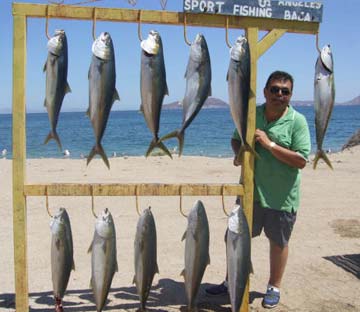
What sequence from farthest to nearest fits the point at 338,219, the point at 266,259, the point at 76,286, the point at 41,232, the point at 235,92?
the point at 338,219, the point at 41,232, the point at 266,259, the point at 76,286, the point at 235,92

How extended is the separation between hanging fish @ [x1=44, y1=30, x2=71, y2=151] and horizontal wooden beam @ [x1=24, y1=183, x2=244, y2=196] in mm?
554

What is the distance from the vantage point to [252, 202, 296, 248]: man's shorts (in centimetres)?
429

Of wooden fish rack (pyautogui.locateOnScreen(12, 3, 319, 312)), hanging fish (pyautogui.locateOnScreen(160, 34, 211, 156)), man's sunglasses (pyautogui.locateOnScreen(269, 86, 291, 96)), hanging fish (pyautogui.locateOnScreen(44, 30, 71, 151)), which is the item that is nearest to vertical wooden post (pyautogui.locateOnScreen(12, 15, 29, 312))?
wooden fish rack (pyautogui.locateOnScreen(12, 3, 319, 312))

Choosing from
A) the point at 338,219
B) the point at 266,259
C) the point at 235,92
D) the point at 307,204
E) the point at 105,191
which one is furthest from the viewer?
the point at 307,204

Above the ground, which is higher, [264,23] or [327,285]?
[264,23]

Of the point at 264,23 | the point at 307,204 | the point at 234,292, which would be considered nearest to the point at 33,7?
the point at 264,23

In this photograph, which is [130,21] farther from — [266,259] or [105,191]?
[266,259]

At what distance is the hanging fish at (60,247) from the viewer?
11.4 feet

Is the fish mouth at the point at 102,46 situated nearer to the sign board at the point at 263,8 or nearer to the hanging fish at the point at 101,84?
the hanging fish at the point at 101,84

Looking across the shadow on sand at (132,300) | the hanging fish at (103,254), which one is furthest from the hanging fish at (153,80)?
the shadow on sand at (132,300)

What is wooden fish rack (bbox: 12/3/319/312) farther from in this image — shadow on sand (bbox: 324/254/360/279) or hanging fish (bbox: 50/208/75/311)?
shadow on sand (bbox: 324/254/360/279)

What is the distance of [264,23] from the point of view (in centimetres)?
393

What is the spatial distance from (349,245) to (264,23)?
3.75 metres

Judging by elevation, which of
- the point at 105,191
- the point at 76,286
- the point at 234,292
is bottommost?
the point at 76,286
